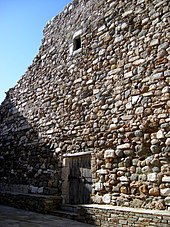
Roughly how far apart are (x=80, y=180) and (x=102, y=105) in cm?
187

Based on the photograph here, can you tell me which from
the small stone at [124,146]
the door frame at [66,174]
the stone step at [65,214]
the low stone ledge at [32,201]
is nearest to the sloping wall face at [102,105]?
the small stone at [124,146]

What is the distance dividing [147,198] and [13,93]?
645 centimetres

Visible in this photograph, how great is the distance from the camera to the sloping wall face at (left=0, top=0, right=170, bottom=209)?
17.1 feet

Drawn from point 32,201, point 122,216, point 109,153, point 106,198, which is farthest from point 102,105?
point 32,201

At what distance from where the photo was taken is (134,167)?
5.31 m

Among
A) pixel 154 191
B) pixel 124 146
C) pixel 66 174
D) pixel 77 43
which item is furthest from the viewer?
pixel 77 43

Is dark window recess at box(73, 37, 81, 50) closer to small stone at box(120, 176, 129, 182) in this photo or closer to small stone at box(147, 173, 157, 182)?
small stone at box(120, 176, 129, 182)

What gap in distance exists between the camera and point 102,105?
20.6 ft

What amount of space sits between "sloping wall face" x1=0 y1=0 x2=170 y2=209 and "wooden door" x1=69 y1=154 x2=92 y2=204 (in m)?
0.25

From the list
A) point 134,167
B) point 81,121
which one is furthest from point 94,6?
point 134,167

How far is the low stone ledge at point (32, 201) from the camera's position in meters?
6.47

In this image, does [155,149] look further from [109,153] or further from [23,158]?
[23,158]

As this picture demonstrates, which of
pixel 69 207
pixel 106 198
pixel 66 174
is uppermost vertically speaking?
pixel 66 174

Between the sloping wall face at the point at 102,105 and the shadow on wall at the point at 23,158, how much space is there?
0.10ft
